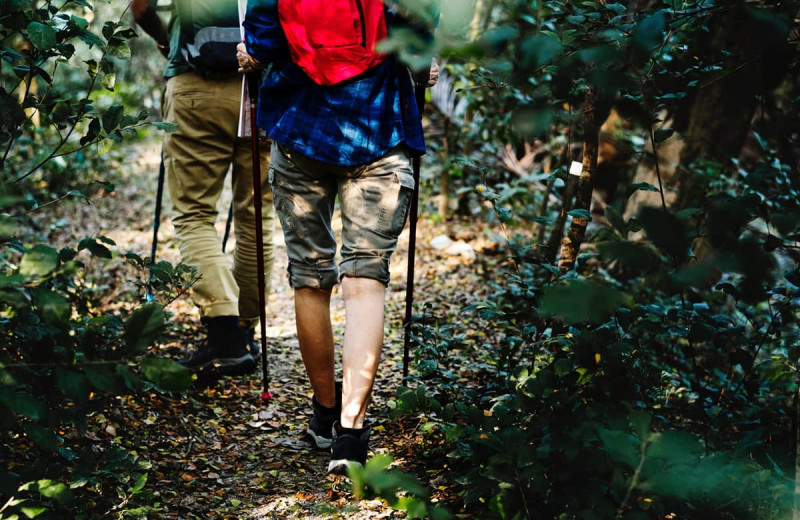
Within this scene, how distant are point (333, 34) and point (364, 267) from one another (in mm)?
810

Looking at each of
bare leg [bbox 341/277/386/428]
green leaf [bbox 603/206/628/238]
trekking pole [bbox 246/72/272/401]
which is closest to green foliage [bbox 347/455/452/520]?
green leaf [bbox 603/206/628/238]

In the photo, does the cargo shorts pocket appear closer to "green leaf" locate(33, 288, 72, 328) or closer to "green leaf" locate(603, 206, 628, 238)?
"green leaf" locate(603, 206, 628, 238)

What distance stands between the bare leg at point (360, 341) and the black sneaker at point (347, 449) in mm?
38

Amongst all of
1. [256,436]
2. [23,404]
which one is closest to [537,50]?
[23,404]

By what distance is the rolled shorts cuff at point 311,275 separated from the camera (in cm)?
258

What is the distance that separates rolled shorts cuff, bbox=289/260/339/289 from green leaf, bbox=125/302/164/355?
1113mm

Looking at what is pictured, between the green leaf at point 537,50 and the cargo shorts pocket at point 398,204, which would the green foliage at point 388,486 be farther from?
the cargo shorts pocket at point 398,204

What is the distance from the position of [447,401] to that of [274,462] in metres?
0.75

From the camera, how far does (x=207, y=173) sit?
11.4 feet

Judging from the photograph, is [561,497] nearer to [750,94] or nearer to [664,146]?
[750,94]

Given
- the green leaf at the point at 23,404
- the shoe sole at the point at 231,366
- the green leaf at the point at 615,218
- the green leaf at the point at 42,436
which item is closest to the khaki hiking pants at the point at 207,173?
the shoe sole at the point at 231,366

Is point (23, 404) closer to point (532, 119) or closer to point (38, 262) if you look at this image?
point (38, 262)

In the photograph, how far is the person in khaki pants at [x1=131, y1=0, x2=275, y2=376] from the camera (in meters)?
3.33

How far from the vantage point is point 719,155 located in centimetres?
454
